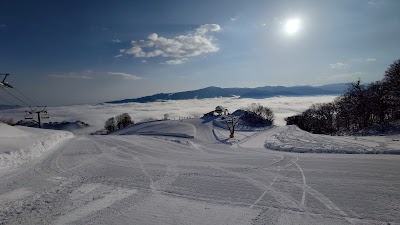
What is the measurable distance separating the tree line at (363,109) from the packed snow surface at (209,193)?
33.1m

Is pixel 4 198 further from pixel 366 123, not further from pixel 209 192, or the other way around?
pixel 366 123

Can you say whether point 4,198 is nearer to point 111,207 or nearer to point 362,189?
point 111,207

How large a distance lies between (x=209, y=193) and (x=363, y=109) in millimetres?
63433

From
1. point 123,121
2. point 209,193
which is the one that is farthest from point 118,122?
point 209,193

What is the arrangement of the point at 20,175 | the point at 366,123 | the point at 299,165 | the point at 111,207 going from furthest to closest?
the point at 366,123, the point at 299,165, the point at 20,175, the point at 111,207

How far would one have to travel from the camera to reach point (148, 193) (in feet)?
28.9

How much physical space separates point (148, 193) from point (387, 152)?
43.8 feet

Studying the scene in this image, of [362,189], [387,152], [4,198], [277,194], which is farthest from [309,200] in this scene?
[387,152]

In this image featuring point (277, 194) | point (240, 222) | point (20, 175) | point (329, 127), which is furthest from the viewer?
point (329, 127)

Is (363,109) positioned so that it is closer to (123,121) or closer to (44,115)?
(44,115)

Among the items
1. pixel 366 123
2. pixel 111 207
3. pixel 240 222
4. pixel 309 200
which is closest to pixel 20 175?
pixel 111 207

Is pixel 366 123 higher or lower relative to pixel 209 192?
lower

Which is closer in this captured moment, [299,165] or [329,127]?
[299,165]

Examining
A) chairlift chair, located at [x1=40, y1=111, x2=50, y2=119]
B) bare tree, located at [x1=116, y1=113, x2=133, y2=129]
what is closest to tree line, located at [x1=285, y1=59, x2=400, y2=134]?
chairlift chair, located at [x1=40, y1=111, x2=50, y2=119]
